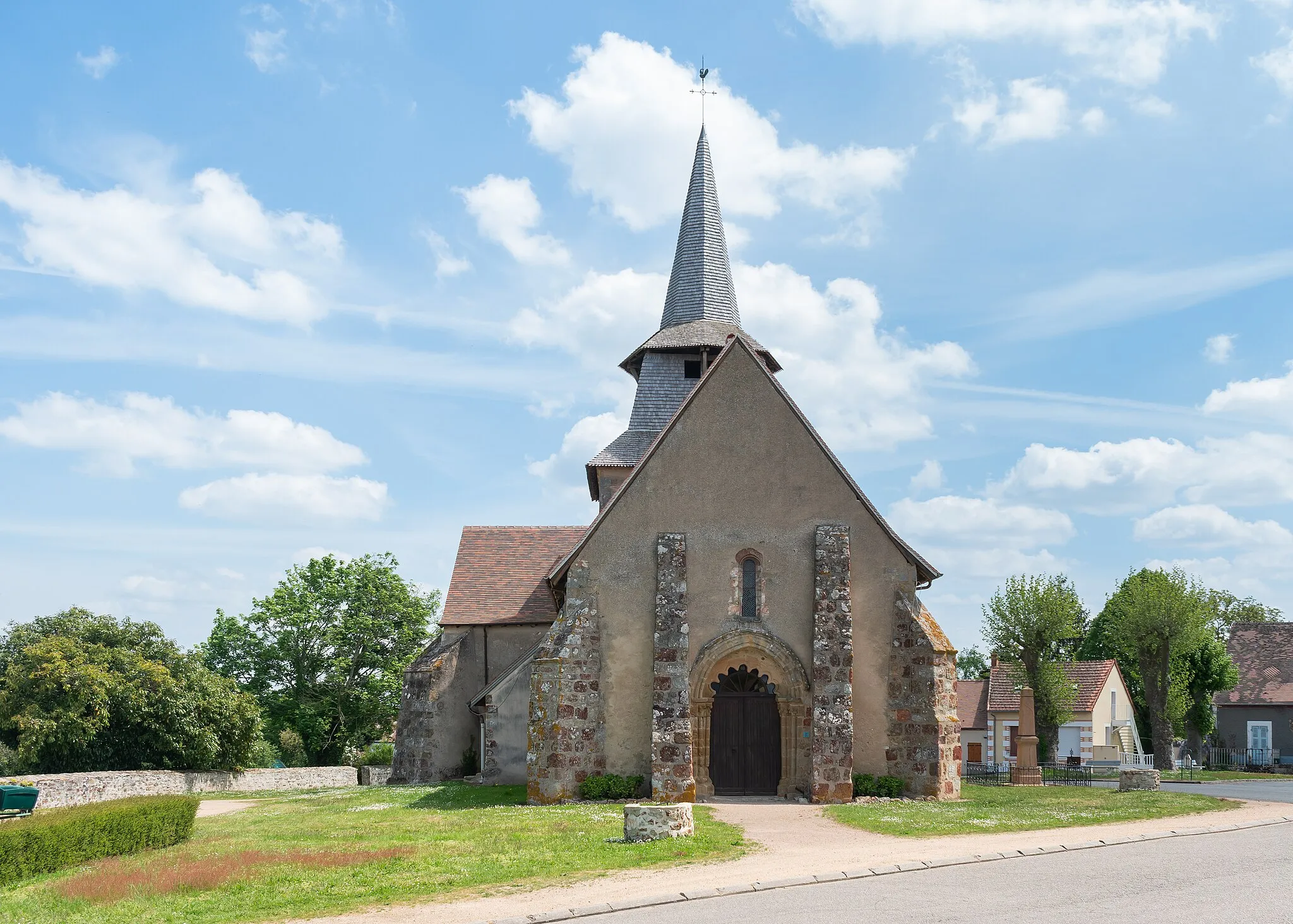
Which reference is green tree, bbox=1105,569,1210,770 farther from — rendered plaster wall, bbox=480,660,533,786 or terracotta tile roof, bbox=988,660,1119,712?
rendered plaster wall, bbox=480,660,533,786

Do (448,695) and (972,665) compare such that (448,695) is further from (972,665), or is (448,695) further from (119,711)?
(972,665)

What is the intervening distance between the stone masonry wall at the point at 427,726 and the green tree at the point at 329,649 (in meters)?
16.1

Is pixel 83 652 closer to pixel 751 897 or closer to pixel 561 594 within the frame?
pixel 561 594

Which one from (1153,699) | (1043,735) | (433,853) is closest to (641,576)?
(433,853)

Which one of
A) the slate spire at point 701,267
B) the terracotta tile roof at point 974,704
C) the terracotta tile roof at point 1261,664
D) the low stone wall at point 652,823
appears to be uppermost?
the slate spire at point 701,267

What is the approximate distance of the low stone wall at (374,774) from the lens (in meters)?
41.7

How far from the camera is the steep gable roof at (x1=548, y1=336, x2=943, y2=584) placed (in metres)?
25.6

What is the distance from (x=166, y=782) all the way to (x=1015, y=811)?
26016 millimetres

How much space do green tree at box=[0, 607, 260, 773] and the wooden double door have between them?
754 inches

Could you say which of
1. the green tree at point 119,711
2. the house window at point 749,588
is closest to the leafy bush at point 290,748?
the green tree at point 119,711

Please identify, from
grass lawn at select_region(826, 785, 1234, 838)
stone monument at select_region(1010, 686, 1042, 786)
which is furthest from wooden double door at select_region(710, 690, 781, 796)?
stone monument at select_region(1010, 686, 1042, 786)

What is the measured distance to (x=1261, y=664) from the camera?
168ft

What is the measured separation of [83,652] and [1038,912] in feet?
105

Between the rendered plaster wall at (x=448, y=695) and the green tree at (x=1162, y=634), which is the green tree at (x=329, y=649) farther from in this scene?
the green tree at (x=1162, y=634)
